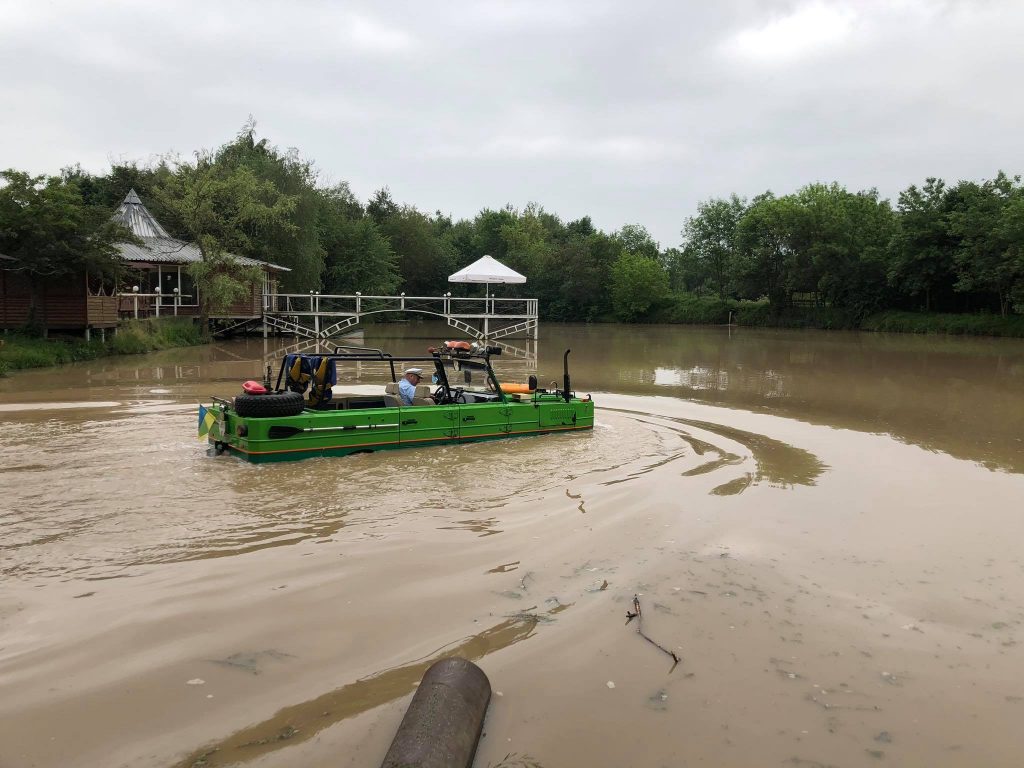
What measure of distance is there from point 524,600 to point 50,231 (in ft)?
68.9

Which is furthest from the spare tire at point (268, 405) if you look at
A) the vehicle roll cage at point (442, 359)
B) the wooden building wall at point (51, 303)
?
the wooden building wall at point (51, 303)

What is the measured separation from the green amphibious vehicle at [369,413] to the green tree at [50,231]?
566 inches

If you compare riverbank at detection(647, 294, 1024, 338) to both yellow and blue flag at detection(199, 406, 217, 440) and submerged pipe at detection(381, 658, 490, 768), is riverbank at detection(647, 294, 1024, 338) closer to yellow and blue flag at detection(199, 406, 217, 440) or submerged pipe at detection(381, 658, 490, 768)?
yellow and blue flag at detection(199, 406, 217, 440)

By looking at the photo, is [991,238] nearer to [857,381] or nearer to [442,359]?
[857,381]

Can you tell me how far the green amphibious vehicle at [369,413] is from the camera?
9148mm

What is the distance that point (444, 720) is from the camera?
11.5 ft

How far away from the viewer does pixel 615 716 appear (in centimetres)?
397

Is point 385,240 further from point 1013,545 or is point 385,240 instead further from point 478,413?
point 1013,545

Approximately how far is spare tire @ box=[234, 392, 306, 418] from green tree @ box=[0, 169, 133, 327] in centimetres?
1556

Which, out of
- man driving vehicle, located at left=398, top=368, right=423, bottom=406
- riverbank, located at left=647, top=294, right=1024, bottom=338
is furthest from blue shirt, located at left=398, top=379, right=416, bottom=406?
riverbank, located at left=647, top=294, right=1024, bottom=338

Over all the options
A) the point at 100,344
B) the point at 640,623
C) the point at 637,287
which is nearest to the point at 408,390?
the point at 640,623

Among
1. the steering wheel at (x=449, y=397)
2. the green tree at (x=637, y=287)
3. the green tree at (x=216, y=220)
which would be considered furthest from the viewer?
the green tree at (x=637, y=287)

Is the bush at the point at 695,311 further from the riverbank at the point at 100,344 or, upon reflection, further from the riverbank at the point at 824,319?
the riverbank at the point at 100,344

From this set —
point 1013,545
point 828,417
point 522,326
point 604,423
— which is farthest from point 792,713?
point 522,326
